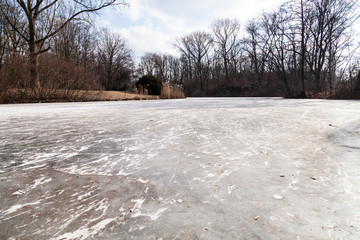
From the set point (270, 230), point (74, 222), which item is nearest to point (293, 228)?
point (270, 230)

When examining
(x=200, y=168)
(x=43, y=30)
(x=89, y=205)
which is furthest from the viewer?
(x=43, y=30)

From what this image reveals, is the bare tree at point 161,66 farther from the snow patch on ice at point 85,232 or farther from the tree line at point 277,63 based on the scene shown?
the snow patch on ice at point 85,232

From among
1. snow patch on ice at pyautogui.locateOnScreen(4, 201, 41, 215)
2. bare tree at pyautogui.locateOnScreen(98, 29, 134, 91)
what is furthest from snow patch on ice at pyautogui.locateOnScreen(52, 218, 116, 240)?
bare tree at pyautogui.locateOnScreen(98, 29, 134, 91)

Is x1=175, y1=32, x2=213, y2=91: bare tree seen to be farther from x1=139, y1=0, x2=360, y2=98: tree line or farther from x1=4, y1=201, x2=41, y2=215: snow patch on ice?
x1=4, y1=201, x2=41, y2=215: snow patch on ice

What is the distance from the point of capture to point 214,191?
0.77 m

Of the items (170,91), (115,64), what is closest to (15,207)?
(170,91)

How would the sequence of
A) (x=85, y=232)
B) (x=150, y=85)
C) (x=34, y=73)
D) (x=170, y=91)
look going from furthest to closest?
(x=150, y=85) → (x=170, y=91) → (x=34, y=73) → (x=85, y=232)

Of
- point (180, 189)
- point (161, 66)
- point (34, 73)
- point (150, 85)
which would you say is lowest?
point (180, 189)

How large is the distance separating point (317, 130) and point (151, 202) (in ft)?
6.32

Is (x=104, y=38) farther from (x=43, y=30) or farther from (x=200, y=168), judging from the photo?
(x=200, y=168)

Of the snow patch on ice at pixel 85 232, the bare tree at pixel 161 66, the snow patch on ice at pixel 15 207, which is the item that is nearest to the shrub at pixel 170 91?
the snow patch on ice at pixel 15 207

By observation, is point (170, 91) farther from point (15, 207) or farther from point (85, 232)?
point (85, 232)

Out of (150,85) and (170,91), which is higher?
(150,85)

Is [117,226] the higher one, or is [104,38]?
[104,38]
